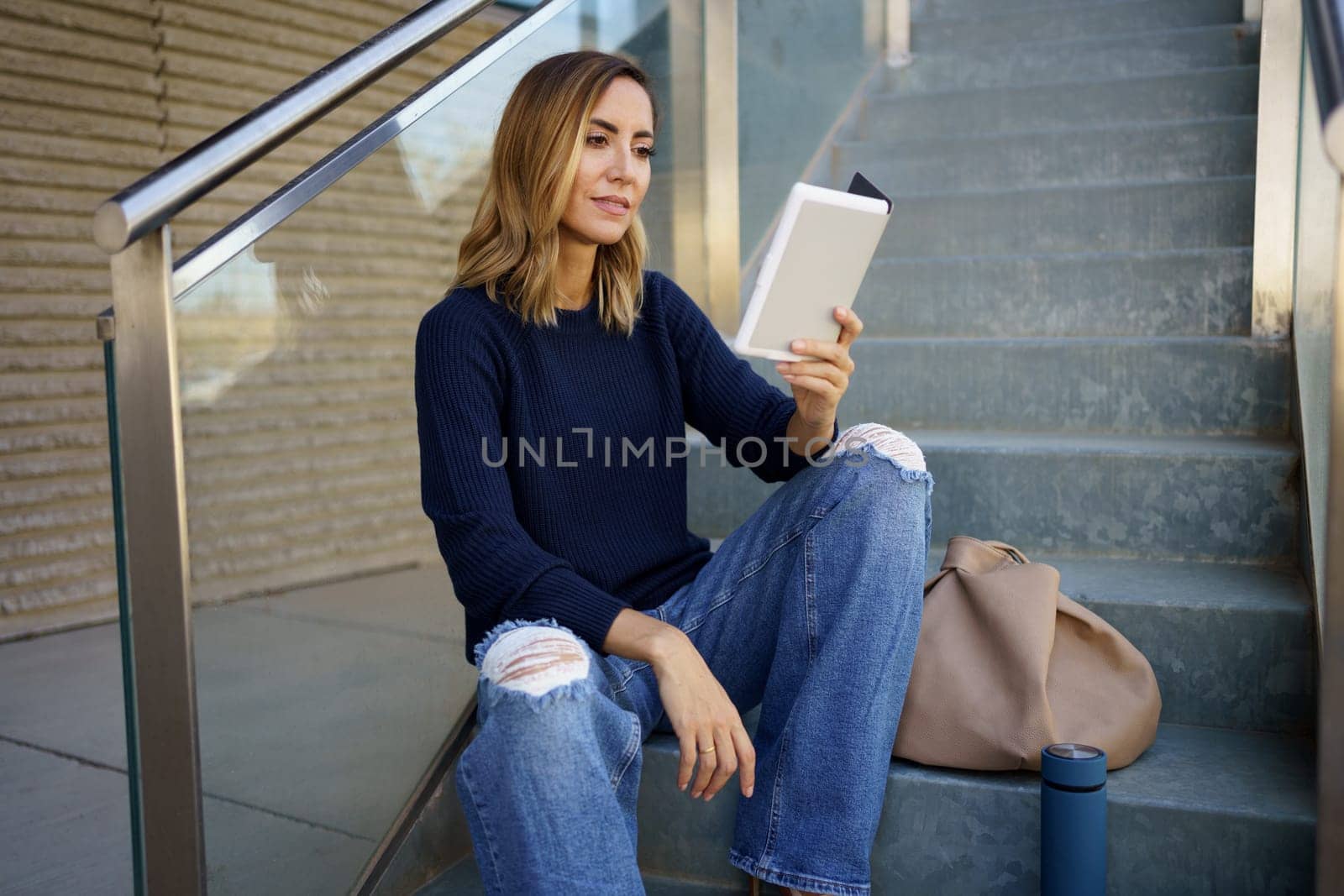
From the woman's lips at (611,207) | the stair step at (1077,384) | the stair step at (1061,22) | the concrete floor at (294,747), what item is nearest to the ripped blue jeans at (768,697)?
the concrete floor at (294,747)

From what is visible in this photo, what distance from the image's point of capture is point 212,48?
4.03 metres

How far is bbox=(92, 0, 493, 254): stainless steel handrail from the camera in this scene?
111 centimetres

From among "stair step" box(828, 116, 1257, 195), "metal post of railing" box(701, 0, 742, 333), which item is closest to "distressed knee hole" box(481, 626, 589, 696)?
"metal post of railing" box(701, 0, 742, 333)

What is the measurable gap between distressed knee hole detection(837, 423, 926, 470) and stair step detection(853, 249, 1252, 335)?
130 centimetres

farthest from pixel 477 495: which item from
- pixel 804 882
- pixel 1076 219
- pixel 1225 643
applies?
pixel 1076 219

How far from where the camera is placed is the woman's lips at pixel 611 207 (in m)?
1.63

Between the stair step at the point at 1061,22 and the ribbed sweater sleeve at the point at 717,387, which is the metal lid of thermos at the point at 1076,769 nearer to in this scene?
the ribbed sweater sleeve at the point at 717,387

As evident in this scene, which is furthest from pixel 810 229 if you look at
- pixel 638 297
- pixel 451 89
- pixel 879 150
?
pixel 879 150

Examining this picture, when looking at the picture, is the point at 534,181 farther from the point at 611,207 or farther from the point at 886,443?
the point at 886,443

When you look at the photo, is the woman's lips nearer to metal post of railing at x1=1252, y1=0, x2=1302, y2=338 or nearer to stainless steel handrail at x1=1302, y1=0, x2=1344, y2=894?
stainless steel handrail at x1=1302, y1=0, x2=1344, y2=894

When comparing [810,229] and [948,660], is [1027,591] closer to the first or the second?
[948,660]

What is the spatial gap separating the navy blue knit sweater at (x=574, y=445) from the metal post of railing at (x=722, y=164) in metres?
0.97

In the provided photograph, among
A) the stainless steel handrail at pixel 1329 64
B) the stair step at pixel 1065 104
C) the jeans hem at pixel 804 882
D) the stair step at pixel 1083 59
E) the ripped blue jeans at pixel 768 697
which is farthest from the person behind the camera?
the stair step at pixel 1083 59

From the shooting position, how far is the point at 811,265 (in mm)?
1374
